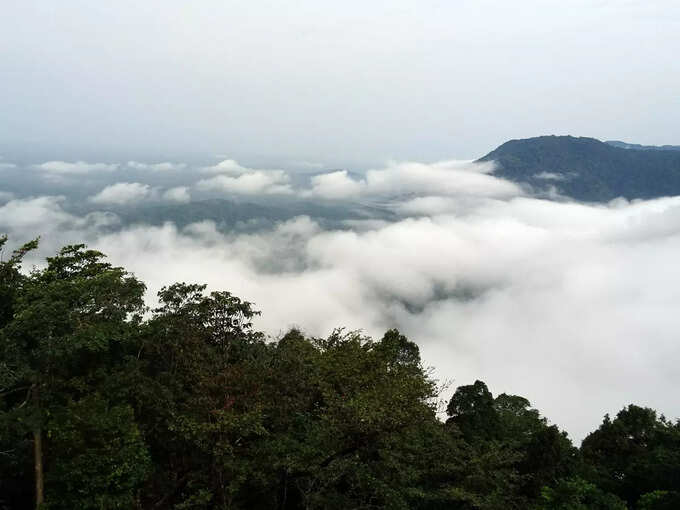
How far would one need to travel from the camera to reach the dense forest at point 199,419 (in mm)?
13602

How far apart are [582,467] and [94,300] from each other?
2863cm

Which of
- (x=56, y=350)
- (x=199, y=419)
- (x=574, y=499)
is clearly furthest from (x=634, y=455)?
(x=56, y=350)

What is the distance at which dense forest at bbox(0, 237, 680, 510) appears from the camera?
13.6 meters

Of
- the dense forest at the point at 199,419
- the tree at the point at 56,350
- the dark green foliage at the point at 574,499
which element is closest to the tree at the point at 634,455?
the dense forest at the point at 199,419

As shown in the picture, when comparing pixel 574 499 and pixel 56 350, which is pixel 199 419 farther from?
pixel 574 499

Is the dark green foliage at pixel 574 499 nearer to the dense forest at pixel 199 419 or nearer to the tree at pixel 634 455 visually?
the dense forest at pixel 199 419

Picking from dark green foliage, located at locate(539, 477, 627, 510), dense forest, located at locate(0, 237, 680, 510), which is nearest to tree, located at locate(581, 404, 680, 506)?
dense forest, located at locate(0, 237, 680, 510)

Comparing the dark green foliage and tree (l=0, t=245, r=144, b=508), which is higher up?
tree (l=0, t=245, r=144, b=508)

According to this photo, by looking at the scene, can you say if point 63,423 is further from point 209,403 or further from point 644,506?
point 644,506

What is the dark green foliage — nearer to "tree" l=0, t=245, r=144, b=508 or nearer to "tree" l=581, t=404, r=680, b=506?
"tree" l=581, t=404, r=680, b=506

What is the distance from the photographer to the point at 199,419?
46.9 feet

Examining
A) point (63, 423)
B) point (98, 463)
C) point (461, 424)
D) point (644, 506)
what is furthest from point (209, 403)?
point (461, 424)

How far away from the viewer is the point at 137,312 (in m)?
20.3

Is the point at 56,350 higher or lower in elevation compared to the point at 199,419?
higher
